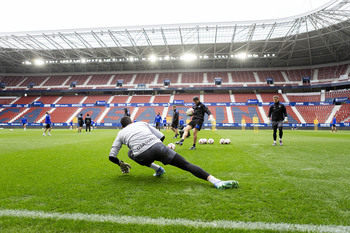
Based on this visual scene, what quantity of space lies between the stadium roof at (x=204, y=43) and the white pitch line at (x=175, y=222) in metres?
30.7

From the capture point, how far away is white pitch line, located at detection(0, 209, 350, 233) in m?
1.86

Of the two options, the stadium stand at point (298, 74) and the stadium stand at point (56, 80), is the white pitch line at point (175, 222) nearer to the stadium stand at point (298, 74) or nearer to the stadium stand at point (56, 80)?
the stadium stand at point (298, 74)

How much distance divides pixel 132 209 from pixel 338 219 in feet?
7.47

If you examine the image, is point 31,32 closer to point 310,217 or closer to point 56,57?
point 56,57

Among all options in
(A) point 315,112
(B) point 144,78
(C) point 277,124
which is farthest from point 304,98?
(C) point 277,124

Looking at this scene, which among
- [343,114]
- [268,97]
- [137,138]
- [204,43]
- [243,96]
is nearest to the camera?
[137,138]

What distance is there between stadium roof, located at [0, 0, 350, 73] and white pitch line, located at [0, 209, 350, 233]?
30.7 meters

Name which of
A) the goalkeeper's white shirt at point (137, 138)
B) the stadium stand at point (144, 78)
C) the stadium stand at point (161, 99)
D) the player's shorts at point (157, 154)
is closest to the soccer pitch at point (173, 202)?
the player's shorts at point (157, 154)

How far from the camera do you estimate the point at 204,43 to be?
116 feet

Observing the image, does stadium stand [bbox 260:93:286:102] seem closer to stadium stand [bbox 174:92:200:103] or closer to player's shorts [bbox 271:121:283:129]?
stadium stand [bbox 174:92:200:103]

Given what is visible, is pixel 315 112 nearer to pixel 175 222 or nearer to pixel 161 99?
pixel 161 99

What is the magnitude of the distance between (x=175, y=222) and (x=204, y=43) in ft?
121

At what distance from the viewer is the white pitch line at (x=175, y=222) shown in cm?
186

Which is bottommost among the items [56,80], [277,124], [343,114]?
[277,124]
